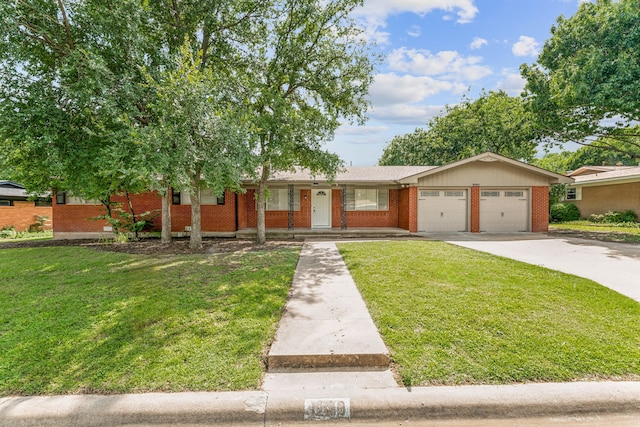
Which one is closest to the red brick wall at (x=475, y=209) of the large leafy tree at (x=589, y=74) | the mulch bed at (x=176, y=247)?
the large leafy tree at (x=589, y=74)

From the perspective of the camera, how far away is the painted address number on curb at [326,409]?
2531 mm

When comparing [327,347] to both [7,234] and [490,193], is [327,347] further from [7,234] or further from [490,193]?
[7,234]

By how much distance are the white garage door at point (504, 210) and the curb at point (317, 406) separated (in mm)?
12181

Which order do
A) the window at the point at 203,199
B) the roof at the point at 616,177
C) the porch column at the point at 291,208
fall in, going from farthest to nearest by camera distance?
the roof at the point at 616,177 < the porch column at the point at 291,208 < the window at the point at 203,199

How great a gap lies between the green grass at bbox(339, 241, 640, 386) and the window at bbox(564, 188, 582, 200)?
19.3m

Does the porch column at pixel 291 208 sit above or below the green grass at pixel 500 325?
above

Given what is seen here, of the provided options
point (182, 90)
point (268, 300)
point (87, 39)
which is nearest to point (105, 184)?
point (87, 39)

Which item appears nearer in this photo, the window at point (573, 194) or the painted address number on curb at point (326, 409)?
the painted address number on curb at point (326, 409)

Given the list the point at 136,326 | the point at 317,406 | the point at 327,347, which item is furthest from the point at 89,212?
the point at 317,406

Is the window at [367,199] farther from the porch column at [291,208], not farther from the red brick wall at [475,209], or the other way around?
the red brick wall at [475,209]

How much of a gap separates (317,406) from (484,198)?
542 inches

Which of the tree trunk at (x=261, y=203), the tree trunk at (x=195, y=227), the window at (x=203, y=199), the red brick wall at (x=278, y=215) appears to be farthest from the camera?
the red brick wall at (x=278, y=215)

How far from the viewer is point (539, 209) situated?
44.8 ft

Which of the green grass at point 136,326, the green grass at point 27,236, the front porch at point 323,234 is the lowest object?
the green grass at point 136,326
